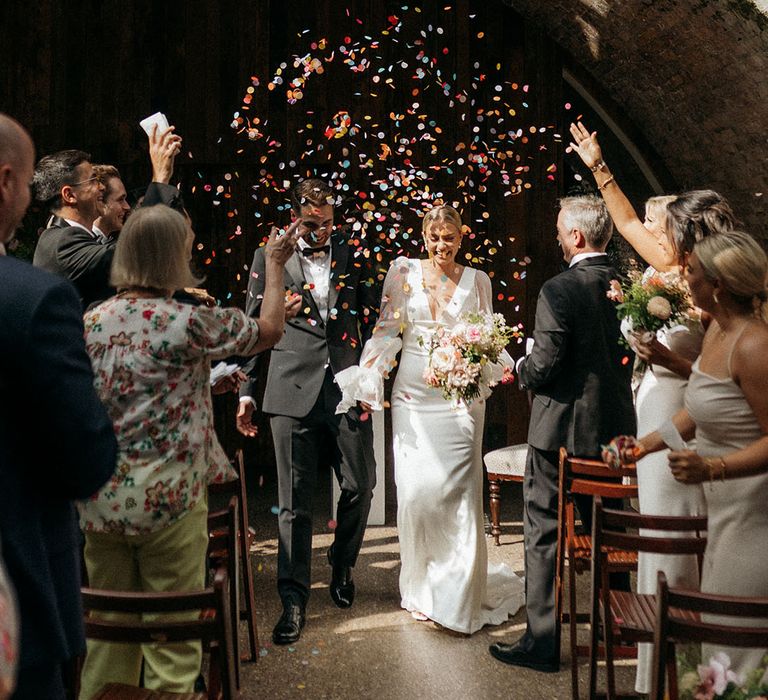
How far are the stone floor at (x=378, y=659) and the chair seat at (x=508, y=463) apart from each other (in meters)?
1.19

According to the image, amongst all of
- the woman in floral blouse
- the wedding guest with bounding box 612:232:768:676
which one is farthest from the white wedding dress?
the wedding guest with bounding box 612:232:768:676

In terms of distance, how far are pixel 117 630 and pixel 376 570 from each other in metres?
3.29

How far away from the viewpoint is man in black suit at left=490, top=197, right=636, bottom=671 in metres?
3.76

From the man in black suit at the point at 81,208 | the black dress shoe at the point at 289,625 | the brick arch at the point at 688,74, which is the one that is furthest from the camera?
the brick arch at the point at 688,74

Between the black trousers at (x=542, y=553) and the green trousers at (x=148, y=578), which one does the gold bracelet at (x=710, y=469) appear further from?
the green trousers at (x=148, y=578)

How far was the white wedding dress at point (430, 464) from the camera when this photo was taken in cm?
432

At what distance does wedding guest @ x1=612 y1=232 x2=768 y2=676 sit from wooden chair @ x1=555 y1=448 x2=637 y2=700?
0.76m

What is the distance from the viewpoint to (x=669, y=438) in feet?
8.73

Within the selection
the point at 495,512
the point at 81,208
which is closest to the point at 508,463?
the point at 495,512

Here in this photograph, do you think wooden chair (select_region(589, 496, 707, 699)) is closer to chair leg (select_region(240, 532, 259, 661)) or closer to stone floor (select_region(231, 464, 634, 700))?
stone floor (select_region(231, 464, 634, 700))

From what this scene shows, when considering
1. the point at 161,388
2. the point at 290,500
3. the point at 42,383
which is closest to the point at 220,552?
the point at 290,500

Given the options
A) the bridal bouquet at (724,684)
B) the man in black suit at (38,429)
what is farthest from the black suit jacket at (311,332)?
the man in black suit at (38,429)

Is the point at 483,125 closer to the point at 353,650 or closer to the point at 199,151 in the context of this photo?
the point at 199,151

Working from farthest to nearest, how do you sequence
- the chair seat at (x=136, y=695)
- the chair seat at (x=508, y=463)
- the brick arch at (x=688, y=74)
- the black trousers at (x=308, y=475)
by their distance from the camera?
the chair seat at (x=508, y=463) → the brick arch at (x=688, y=74) → the black trousers at (x=308, y=475) → the chair seat at (x=136, y=695)
